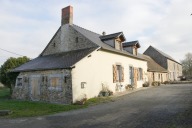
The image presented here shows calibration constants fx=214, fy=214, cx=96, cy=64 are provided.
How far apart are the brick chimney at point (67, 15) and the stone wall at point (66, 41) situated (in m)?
0.51

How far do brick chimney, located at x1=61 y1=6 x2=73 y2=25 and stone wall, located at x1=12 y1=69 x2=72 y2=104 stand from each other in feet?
21.8

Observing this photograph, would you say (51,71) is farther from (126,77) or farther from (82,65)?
(126,77)

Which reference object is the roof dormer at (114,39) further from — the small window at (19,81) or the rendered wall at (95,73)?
the small window at (19,81)

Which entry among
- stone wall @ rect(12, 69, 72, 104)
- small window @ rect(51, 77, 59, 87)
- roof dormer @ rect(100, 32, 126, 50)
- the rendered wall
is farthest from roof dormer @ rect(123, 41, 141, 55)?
small window @ rect(51, 77, 59, 87)

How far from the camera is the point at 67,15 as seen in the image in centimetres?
2166

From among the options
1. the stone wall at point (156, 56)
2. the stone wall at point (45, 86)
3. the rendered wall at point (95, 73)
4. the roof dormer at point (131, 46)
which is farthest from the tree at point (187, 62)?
the stone wall at point (45, 86)

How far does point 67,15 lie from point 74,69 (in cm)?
857

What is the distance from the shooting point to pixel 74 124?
8469 mm

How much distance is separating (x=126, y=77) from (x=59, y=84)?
29.4ft

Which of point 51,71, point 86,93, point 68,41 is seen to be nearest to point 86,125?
point 86,93

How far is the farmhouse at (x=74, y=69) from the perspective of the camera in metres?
15.3

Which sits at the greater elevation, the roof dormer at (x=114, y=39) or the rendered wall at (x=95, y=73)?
Answer: the roof dormer at (x=114, y=39)

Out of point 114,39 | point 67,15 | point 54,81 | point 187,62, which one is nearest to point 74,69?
point 54,81

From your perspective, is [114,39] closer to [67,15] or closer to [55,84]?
[67,15]
